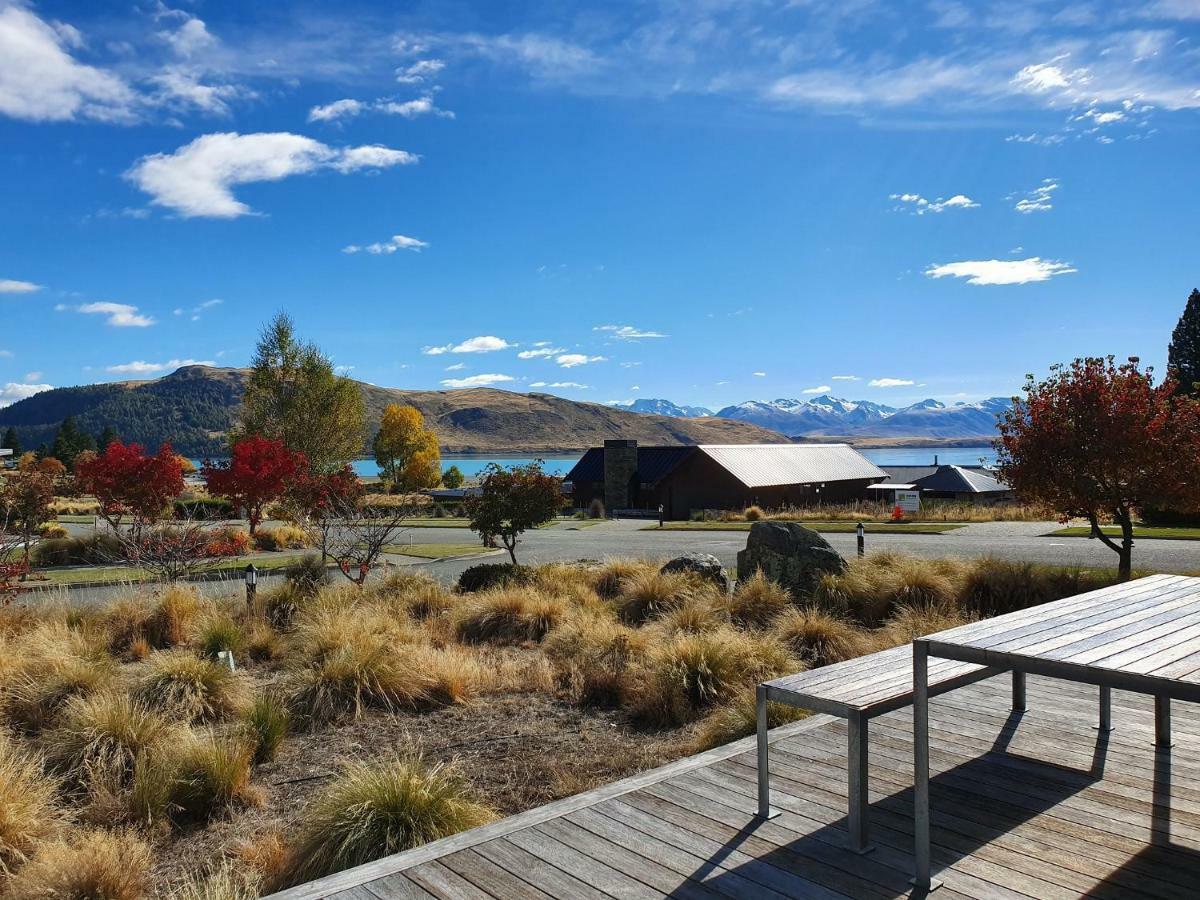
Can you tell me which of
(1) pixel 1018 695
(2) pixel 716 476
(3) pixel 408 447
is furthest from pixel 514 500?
(3) pixel 408 447

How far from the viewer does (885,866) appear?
3.43 m

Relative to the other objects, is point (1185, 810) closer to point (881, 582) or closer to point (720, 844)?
point (720, 844)

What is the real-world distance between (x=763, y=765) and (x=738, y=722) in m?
1.60

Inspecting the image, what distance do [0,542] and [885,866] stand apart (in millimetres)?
10521

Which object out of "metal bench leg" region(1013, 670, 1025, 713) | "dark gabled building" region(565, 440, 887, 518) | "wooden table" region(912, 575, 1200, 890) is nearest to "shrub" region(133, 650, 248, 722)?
"wooden table" region(912, 575, 1200, 890)

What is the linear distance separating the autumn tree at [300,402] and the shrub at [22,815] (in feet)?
134

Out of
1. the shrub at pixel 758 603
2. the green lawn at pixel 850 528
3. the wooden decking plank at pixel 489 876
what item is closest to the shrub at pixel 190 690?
the wooden decking plank at pixel 489 876

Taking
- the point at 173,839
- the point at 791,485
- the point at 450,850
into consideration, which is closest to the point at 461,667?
the point at 173,839

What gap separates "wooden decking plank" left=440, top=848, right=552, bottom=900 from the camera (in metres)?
3.27

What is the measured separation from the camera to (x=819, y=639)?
27.1ft

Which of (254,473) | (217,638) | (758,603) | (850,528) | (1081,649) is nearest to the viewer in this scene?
(1081,649)

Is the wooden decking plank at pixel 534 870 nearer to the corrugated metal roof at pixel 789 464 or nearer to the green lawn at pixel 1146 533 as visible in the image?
the green lawn at pixel 1146 533

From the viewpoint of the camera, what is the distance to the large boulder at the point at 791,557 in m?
11.5

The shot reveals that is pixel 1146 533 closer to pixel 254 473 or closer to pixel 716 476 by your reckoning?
pixel 254 473
